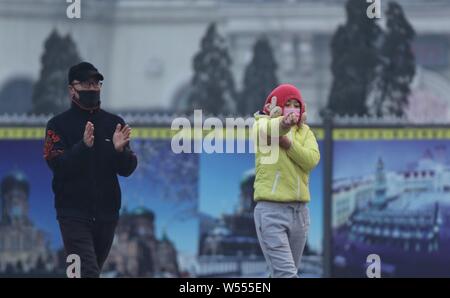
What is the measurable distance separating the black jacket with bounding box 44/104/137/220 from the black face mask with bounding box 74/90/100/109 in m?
0.05

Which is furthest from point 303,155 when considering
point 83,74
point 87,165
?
point 83,74

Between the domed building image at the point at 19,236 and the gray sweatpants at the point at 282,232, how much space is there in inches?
285

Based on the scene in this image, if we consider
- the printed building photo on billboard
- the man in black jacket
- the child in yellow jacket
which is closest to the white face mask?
the child in yellow jacket

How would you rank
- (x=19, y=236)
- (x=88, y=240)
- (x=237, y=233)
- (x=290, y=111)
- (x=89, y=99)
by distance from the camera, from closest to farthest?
(x=290, y=111), (x=88, y=240), (x=89, y=99), (x=237, y=233), (x=19, y=236)

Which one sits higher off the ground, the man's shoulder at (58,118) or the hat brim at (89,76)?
the hat brim at (89,76)

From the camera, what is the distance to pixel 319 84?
169 feet

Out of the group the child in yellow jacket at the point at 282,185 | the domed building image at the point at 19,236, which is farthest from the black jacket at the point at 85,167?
Answer: the domed building image at the point at 19,236

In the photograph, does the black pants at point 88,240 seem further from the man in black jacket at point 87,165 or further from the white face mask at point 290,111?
the white face mask at point 290,111

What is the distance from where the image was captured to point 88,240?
8.58 m

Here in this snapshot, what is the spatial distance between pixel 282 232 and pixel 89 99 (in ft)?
4.79

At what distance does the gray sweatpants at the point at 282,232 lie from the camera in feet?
27.5

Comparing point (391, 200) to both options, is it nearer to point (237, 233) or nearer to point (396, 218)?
point (396, 218)
